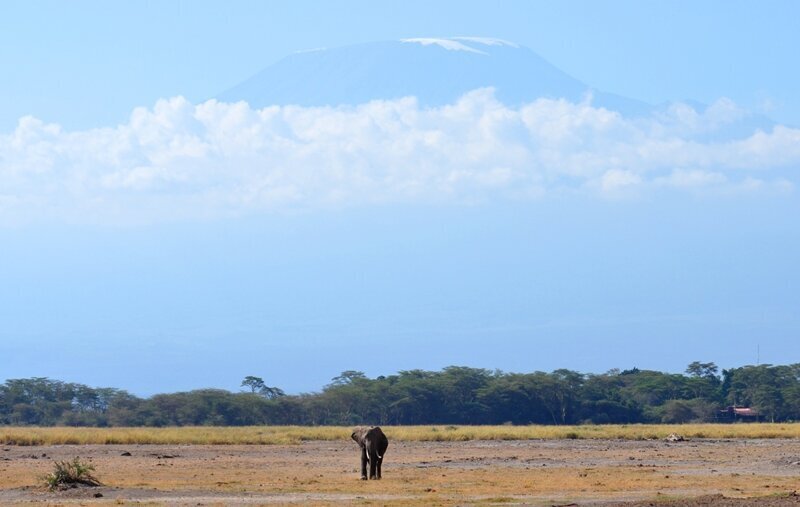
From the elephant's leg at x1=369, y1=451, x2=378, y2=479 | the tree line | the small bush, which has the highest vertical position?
the tree line

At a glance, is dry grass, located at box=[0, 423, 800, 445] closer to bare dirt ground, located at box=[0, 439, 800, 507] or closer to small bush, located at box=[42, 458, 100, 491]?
bare dirt ground, located at box=[0, 439, 800, 507]

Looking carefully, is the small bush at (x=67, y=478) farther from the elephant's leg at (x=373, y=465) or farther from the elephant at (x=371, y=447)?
the elephant's leg at (x=373, y=465)

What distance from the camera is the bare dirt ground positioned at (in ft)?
88.0

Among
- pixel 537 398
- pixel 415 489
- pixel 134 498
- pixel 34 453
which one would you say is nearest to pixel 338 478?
pixel 415 489

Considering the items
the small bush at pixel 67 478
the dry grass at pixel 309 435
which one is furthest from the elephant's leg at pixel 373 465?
the dry grass at pixel 309 435

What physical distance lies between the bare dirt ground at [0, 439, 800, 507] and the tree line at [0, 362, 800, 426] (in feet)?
117

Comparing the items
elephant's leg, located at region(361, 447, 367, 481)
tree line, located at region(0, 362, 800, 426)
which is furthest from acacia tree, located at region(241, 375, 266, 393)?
elephant's leg, located at region(361, 447, 367, 481)

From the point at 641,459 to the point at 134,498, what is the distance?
1820 cm

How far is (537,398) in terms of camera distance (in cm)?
9312

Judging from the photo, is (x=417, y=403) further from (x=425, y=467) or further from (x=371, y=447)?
(x=371, y=447)

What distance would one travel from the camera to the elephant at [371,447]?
31406mm

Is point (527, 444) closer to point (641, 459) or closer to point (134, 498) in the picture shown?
point (641, 459)

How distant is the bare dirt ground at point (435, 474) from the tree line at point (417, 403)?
117 ft

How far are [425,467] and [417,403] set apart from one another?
53.4 metres
